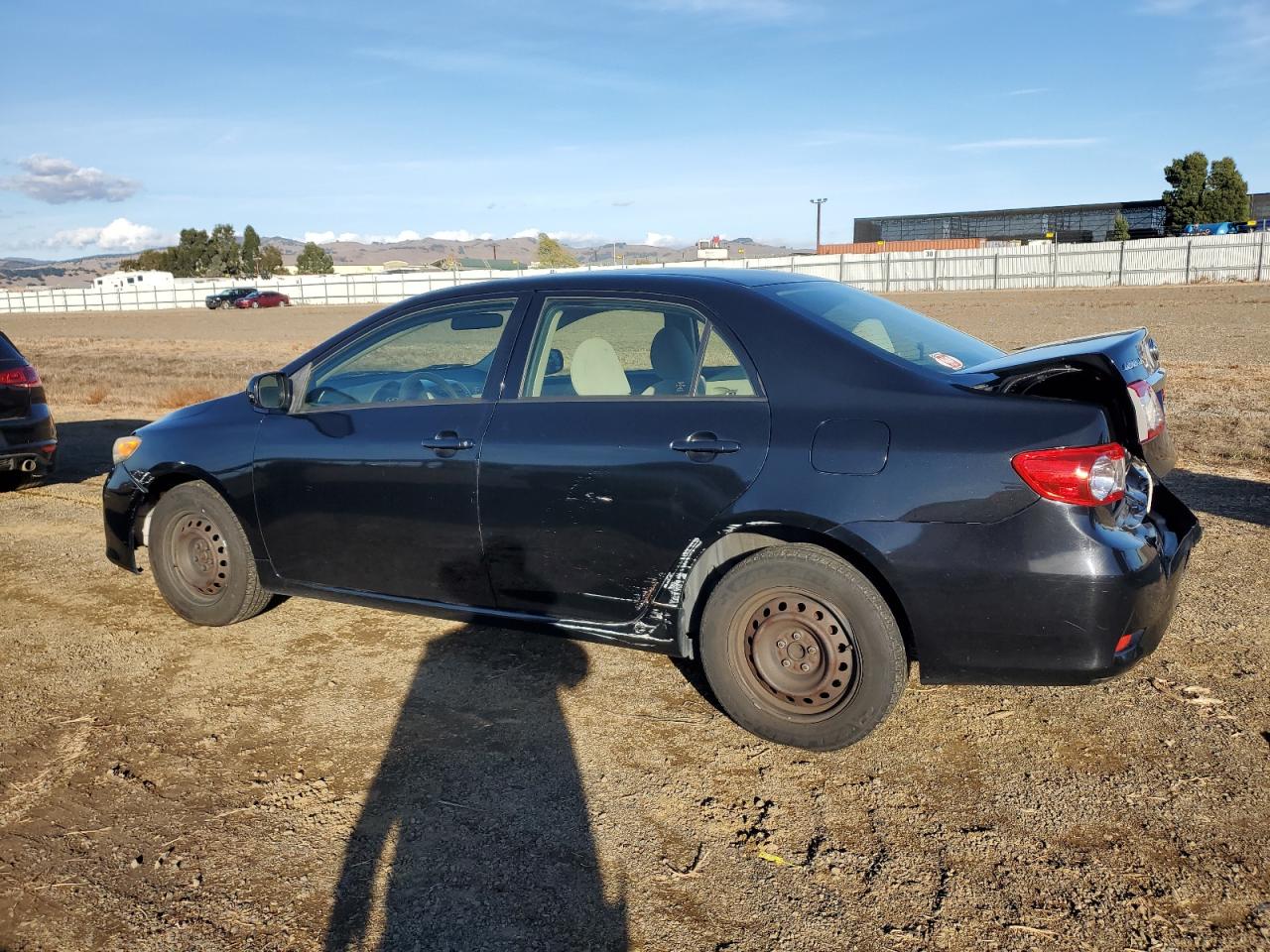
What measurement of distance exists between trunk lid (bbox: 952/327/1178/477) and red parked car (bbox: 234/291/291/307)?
212 ft

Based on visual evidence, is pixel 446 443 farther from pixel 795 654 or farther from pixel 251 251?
pixel 251 251

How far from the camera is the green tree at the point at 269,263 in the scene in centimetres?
12639

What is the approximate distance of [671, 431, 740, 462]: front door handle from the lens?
140 inches

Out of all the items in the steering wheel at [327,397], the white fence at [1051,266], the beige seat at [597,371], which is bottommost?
the steering wheel at [327,397]

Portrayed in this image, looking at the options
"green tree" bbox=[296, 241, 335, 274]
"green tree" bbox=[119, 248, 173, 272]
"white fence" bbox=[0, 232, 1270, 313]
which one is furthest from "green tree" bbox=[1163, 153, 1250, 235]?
"green tree" bbox=[119, 248, 173, 272]

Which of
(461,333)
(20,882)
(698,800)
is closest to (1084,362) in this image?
(698,800)

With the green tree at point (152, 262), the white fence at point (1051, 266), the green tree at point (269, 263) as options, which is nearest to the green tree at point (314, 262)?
the green tree at point (269, 263)

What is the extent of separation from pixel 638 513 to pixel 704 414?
424mm

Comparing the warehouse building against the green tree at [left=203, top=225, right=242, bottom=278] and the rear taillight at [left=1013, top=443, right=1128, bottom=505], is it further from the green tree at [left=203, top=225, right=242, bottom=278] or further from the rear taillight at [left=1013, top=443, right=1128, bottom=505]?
the rear taillight at [left=1013, top=443, right=1128, bottom=505]

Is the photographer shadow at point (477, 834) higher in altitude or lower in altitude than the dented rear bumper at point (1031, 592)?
lower

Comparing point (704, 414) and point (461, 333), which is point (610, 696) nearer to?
point (704, 414)

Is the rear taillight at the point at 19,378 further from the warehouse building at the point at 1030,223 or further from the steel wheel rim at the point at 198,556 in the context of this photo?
the warehouse building at the point at 1030,223

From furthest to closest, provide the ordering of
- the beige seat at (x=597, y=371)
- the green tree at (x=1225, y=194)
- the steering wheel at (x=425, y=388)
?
the green tree at (x=1225, y=194) < the steering wheel at (x=425, y=388) < the beige seat at (x=597, y=371)

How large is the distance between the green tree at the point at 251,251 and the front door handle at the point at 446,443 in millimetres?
132780
